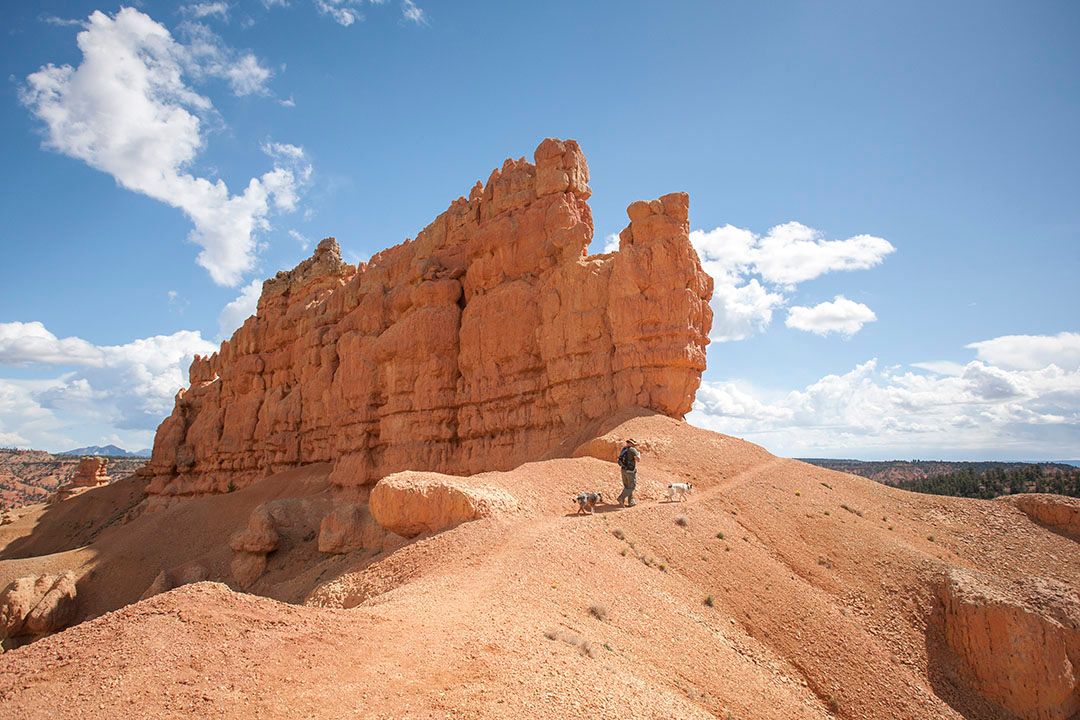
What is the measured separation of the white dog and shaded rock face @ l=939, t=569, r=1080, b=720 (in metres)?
6.93

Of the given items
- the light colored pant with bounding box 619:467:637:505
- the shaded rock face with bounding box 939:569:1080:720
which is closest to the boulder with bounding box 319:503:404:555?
the light colored pant with bounding box 619:467:637:505

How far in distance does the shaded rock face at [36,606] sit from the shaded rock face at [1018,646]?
116 feet

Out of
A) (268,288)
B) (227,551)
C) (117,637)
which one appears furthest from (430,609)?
(268,288)

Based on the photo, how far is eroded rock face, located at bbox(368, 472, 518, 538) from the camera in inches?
661

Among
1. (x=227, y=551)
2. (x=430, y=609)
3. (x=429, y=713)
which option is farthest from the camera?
(x=227, y=551)

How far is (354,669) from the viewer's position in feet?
27.8

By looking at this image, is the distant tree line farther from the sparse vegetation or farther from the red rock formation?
the red rock formation

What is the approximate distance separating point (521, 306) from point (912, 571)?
66.0ft

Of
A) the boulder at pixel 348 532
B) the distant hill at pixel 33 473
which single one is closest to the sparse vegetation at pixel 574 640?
the boulder at pixel 348 532

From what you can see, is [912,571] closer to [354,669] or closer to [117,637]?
[354,669]

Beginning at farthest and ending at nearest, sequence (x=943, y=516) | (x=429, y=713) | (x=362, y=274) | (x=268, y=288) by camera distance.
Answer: (x=268, y=288)
(x=362, y=274)
(x=943, y=516)
(x=429, y=713)

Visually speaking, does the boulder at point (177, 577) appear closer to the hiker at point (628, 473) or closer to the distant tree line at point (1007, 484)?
the hiker at point (628, 473)

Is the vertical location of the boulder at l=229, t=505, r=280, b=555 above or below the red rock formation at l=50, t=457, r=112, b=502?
below

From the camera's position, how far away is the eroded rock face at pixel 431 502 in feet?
55.1
